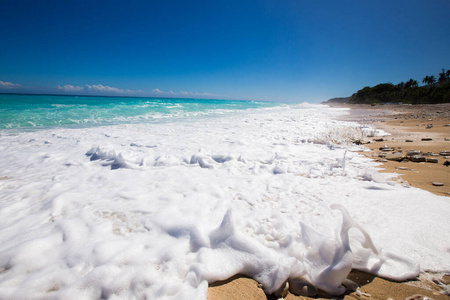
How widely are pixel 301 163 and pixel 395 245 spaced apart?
2.26 m

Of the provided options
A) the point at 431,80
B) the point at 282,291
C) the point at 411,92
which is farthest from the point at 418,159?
the point at 431,80

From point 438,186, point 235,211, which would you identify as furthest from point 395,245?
point 438,186

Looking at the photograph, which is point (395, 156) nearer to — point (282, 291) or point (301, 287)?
point (301, 287)

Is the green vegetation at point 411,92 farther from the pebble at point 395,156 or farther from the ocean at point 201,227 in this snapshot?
the ocean at point 201,227

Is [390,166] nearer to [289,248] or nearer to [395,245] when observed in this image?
[395,245]

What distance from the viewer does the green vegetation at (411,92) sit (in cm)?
4000

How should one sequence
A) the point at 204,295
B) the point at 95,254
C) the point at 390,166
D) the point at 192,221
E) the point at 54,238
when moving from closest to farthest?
the point at 204,295 → the point at 95,254 → the point at 54,238 → the point at 192,221 → the point at 390,166

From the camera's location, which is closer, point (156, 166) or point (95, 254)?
point (95, 254)

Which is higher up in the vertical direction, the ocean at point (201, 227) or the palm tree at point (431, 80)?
the palm tree at point (431, 80)

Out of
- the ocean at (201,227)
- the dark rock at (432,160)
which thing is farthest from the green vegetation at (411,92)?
the ocean at (201,227)

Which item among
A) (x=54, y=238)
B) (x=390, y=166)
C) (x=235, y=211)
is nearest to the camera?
(x=54, y=238)

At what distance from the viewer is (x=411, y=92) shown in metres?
49.9

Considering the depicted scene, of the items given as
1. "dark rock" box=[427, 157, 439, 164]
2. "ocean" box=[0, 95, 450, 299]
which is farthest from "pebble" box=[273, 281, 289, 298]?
"dark rock" box=[427, 157, 439, 164]

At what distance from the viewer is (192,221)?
2.00 meters
